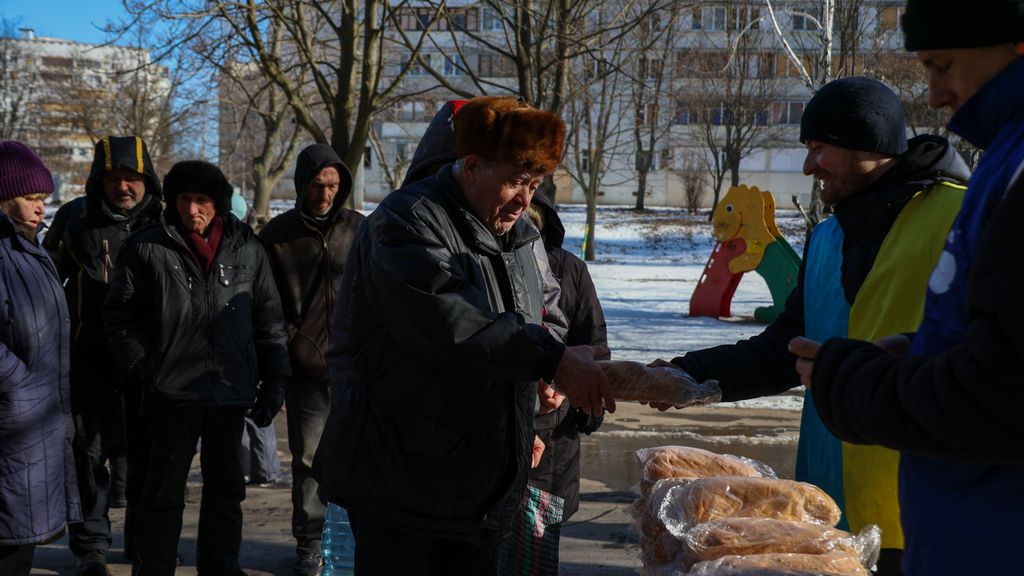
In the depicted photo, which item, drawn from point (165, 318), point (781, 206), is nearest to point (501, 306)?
point (165, 318)

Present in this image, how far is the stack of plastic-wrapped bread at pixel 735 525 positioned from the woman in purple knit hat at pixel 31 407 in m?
2.21

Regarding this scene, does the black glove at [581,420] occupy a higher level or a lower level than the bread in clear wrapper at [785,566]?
lower

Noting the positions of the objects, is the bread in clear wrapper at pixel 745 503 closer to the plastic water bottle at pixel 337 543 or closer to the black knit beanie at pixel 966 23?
the plastic water bottle at pixel 337 543

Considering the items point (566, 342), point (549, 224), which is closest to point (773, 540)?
point (566, 342)

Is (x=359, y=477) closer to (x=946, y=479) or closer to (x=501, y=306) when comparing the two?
(x=501, y=306)

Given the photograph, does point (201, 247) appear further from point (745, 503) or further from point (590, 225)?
point (590, 225)

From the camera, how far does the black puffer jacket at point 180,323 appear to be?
4.66 m

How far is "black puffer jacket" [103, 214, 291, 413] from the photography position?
466 cm

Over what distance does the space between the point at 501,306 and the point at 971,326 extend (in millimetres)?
1596

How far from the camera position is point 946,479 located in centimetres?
177

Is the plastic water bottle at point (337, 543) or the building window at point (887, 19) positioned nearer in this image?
the plastic water bottle at point (337, 543)

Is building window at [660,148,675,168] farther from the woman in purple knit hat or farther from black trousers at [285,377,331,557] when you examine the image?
the woman in purple knit hat

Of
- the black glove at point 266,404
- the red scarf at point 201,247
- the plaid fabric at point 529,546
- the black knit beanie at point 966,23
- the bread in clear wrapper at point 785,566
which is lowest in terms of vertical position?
the plaid fabric at point 529,546

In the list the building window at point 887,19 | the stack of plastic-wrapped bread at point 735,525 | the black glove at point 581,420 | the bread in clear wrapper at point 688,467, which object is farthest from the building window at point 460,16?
the stack of plastic-wrapped bread at point 735,525
